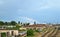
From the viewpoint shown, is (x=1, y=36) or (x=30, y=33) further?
(x=30, y=33)

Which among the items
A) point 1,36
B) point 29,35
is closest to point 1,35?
point 1,36

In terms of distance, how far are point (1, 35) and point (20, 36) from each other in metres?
11.3

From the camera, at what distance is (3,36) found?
1253 inches

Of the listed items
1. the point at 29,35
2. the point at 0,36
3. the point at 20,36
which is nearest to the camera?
the point at 0,36

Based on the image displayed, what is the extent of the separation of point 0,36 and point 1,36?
755 mm

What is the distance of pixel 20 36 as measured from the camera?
141 ft

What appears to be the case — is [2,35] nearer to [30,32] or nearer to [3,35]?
[3,35]

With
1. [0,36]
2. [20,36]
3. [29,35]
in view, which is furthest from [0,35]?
[29,35]

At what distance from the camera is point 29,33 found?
51.0 meters

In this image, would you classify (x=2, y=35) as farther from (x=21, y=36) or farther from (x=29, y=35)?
(x=29, y=35)

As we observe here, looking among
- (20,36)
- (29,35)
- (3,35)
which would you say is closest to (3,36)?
(3,35)

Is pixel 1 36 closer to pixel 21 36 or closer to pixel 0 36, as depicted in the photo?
pixel 0 36

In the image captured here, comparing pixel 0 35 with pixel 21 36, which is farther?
pixel 21 36

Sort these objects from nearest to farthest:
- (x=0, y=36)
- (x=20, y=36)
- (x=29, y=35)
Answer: (x=0, y=36), (x=20, y=36), (x=29, y=35)
